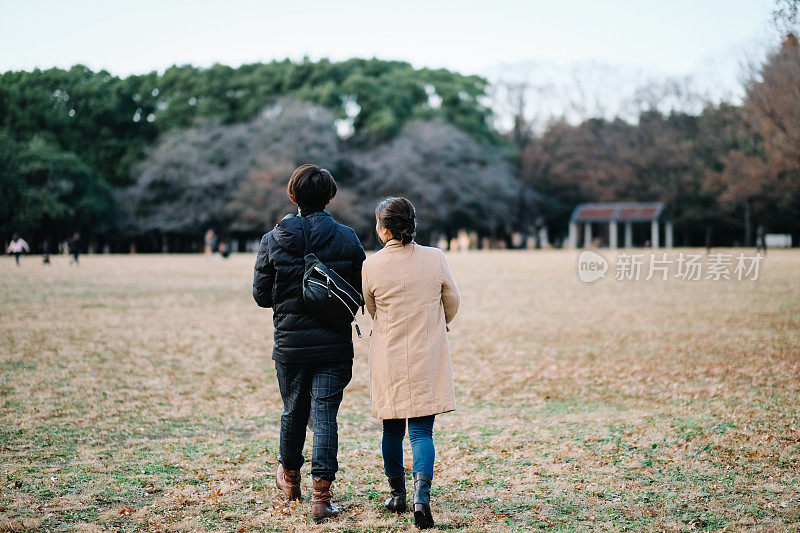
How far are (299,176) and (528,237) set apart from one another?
59881 millimetres

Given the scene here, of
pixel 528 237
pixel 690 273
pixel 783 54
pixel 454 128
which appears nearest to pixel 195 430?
pixel 783 54

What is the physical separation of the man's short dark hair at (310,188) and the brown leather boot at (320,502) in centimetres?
132

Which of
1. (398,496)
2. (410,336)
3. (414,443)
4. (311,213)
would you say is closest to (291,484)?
(398,496)

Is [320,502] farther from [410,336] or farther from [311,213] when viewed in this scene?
[311,213]

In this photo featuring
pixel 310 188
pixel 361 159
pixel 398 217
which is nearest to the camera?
pixel 398 217

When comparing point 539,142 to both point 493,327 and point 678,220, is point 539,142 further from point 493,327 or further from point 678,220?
point 493,327

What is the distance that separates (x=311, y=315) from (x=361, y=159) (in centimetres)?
4400

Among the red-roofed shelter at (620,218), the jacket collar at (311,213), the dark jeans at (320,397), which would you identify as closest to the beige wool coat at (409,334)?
the dark jeans at (320,397)

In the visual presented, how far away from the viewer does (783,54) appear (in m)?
14.9

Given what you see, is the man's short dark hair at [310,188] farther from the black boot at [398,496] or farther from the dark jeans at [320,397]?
the black boot at [398,496]

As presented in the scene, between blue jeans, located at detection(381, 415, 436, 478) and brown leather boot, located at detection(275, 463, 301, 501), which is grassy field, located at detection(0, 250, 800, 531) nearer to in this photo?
brown leather boot, located at detection(275, 463, 301, 501)

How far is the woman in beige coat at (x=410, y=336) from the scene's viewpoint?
3.46 metres

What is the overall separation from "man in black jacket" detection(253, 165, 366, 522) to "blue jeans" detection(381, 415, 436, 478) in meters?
0.27

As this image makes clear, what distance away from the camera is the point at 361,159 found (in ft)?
154
